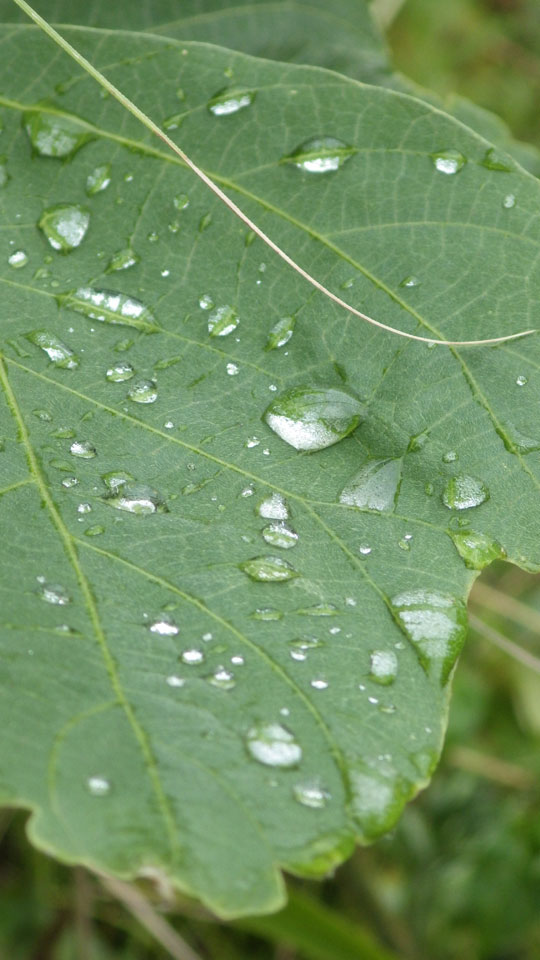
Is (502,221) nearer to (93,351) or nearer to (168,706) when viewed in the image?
(93,351)

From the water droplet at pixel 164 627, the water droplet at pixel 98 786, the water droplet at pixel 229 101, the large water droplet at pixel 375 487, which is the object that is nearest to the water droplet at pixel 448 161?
the water droplet at pixel 229 101

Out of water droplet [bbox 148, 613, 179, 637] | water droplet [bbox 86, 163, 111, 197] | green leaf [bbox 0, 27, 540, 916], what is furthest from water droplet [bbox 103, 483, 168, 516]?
water droplet [bbox 86, 163, 111, 197]

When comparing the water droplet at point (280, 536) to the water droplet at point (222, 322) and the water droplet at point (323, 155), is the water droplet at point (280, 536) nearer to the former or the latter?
the water droplet at point (222, 322)

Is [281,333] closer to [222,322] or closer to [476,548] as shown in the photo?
[222,322]

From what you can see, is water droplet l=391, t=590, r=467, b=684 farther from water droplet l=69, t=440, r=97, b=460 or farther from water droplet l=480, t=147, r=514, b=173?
water droplet l=480, t=147, r=514, b=173

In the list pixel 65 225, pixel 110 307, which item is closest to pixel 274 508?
pixel 110 307
